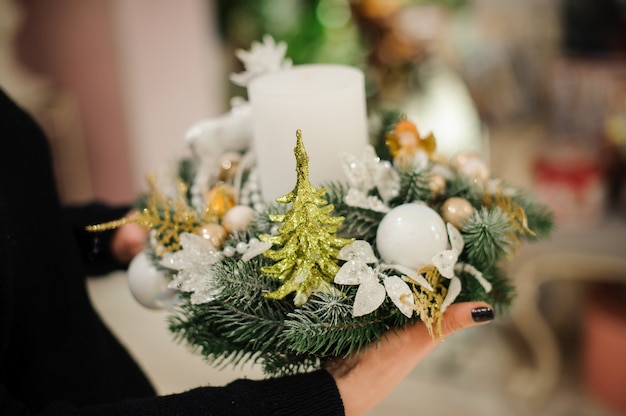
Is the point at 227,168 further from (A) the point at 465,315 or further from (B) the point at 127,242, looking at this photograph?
(A) the point at 465,315

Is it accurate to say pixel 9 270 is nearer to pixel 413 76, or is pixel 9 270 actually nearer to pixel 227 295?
pixel 227 295

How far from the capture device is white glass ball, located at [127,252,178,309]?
0.67m

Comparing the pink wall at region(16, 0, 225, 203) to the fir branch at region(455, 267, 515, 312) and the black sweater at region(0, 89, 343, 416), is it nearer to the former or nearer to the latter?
the black sweater at region(0, 89, 343, 416)

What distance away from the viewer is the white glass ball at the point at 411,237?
58 cm

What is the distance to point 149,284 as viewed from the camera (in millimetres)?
678

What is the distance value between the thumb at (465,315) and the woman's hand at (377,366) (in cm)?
1

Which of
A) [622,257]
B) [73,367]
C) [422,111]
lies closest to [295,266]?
[73,367]

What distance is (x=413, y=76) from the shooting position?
7.11 feet

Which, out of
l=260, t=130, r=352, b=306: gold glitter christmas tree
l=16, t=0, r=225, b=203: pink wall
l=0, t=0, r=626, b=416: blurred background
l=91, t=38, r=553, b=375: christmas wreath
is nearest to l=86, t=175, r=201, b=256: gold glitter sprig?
l=91, t=38, r=553, b=375: christmas wreath

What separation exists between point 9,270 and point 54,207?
17 centimetres

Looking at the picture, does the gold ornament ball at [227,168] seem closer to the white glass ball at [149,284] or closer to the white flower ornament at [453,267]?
the white glass ball at [149,284]

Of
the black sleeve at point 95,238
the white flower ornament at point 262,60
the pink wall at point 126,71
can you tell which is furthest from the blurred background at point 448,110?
the white flower ornament at point 262,60

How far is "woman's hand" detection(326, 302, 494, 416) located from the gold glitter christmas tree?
99 mm

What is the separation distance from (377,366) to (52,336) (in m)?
0.39
